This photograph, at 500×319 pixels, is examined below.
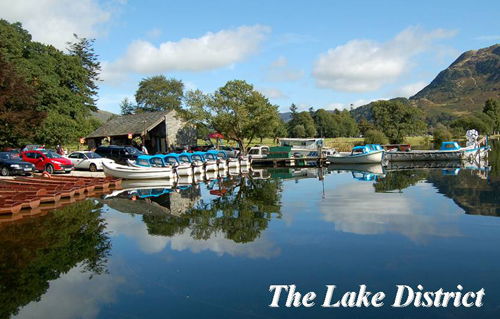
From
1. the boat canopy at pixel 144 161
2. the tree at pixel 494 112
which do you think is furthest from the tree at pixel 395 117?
the boat canopy at pixel 144 161

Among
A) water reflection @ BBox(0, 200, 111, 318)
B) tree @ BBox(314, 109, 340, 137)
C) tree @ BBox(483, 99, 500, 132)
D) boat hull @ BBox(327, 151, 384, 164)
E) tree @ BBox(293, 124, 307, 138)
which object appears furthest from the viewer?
tree @ BBox(314, 109, 340, 137)

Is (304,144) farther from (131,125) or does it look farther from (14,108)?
(14,108)

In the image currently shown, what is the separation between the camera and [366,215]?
47.1 ft

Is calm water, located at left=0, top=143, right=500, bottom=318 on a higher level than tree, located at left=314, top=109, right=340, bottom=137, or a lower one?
lower

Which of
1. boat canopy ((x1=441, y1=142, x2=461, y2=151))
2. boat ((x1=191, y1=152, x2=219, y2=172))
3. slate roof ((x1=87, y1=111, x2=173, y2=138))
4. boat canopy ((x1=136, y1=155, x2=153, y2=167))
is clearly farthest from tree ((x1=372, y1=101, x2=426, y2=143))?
boat canopy ((x1=136, y1=155, x2=153, y2=167))

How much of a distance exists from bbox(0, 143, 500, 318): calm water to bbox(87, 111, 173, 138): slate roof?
29.6 metres

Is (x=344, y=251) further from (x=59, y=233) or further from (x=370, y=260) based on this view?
(x=59, y=233)

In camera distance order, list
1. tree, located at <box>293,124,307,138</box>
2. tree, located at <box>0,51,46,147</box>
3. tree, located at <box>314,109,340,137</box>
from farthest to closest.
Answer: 1. tree, located at <box>314,109,340,137</box>
2. tree, located at <box>293,124,307,138</box>
3. tree, located at <box>0,51,46,147</box>

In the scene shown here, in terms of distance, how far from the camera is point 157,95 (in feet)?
286

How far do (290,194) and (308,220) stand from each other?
6944mm

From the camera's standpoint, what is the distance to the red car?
28609 millimetres

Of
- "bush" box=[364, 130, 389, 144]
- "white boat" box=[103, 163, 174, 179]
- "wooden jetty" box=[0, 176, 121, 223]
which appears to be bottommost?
"wooden jetty" box=[0, 176, 121, 223]

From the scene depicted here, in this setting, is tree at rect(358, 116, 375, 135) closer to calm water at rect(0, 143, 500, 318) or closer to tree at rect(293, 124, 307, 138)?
tree at rect(293, 124, 307, 138)

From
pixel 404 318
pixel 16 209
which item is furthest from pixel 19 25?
pixel 404 318
